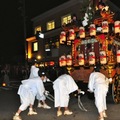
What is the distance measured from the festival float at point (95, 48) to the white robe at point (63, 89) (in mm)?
2201

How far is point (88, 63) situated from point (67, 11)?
17875 millimetres

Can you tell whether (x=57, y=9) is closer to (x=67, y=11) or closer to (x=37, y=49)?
(x=67, y=11)

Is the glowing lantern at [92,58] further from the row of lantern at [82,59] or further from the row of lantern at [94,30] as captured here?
the row of lantern at [94,30]

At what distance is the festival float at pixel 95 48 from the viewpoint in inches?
397

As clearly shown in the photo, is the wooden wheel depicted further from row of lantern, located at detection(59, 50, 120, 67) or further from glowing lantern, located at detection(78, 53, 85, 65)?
→ glowing lantern, located at detection(78, 53, 85, 65)

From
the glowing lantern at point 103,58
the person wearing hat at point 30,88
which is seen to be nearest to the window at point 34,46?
the glowing lantern at point 103,58

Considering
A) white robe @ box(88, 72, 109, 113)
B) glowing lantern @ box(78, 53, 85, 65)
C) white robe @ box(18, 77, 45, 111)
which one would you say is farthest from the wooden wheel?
white robe @ box(18, 77, 45, 111)

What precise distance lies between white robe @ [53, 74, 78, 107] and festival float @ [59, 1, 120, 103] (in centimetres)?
220

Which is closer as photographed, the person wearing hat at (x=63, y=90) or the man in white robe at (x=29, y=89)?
the man in white robe at (x=29, y=89)

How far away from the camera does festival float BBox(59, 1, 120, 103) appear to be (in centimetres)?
1009

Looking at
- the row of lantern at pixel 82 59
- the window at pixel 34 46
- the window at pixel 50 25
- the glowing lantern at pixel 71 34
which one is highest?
the window at pixel 50 25

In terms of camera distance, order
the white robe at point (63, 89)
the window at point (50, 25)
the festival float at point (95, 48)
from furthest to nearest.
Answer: the window at point (50, 25) → the festival float at point (95, 48) → the white robe at point (63, 89)

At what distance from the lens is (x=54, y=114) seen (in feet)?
27.5

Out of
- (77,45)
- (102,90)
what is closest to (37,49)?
(77,45)
